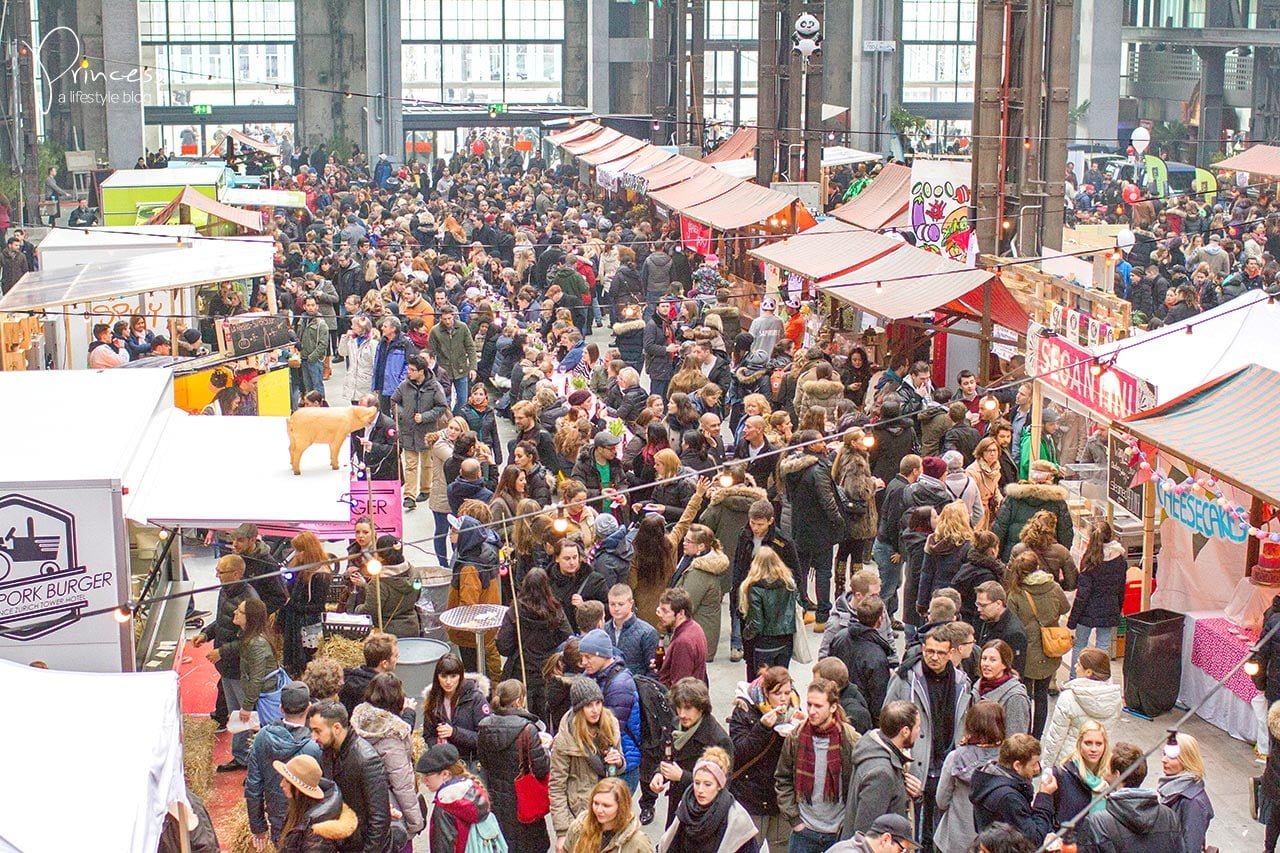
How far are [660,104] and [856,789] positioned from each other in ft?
119

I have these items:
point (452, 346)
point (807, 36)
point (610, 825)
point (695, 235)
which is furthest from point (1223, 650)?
point (695, 235)

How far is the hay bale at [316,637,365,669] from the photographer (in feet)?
31.1

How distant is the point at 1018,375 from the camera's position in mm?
14094

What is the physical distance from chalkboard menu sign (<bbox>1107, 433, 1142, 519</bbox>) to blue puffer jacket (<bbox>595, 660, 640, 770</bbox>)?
4425mm

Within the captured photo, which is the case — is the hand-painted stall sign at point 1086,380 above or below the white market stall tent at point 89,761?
above

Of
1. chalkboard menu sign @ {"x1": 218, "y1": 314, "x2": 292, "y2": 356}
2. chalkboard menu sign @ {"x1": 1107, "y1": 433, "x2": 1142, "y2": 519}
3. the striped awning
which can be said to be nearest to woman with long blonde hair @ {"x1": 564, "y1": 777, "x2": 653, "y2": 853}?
the striped awning

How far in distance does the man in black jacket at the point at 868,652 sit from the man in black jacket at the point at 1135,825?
1517 millimetres

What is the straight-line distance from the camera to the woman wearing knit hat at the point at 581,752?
7059mm

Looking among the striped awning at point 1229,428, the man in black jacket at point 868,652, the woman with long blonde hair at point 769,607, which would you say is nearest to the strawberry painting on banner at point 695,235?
the striped awning at point 1229,428

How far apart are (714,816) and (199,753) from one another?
3.54 metres

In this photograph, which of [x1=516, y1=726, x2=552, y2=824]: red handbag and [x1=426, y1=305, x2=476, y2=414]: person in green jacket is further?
[x1=426, y1=305, x2=476, y2=414]: person in green jacket

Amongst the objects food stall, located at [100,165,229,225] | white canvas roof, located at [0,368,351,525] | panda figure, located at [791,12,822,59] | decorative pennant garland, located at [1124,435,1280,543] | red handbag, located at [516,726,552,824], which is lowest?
red handbag, located at [516,726,552,824]

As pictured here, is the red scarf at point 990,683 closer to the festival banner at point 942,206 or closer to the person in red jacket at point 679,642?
the person in red jacket at point 679,642

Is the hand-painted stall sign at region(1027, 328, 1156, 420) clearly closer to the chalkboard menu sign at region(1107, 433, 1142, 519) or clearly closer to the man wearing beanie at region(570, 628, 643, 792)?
the chalkboard menu sign at region(1107, 433, 1142, 519)
